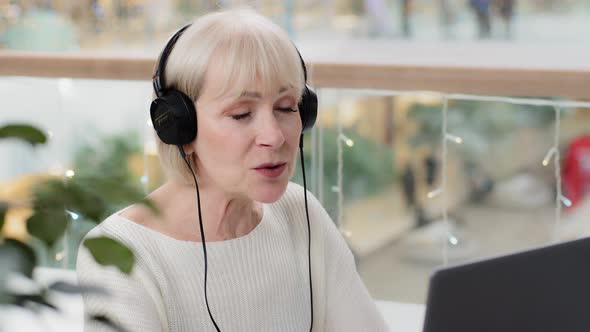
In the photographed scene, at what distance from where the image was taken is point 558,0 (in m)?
15.6

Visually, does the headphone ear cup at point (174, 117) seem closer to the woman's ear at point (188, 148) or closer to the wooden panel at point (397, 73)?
the woman's ear at point (188, 148)

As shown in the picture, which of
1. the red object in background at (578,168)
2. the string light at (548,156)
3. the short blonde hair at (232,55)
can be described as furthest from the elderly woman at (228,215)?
the red object in background at (578,168)

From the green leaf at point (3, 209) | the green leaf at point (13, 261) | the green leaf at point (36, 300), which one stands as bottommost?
the green leaf at point (36, 300)

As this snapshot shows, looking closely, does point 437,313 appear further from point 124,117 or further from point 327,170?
point 124,117

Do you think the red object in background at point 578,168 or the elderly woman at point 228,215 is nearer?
the elderly woman at point 228,215

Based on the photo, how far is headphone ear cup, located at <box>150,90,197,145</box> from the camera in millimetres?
994

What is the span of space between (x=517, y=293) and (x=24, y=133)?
0.48 metres

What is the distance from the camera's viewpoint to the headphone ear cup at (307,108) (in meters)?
1.10

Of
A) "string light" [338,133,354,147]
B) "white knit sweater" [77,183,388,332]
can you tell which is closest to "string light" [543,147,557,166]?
"string light" [338,133,354,147]

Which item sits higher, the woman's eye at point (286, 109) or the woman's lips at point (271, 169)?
the woman's eye at point (286, 109)

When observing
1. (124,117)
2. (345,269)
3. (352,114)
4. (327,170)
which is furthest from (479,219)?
(345,269)

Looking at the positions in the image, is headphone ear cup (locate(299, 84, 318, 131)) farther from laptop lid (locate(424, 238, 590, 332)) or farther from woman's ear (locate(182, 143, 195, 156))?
laptop lid (locate(424, 238, 590, 332))

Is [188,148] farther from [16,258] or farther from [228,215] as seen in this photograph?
[16,258]

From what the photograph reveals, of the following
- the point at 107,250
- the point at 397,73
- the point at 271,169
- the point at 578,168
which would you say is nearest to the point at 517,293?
the point at 271,169
